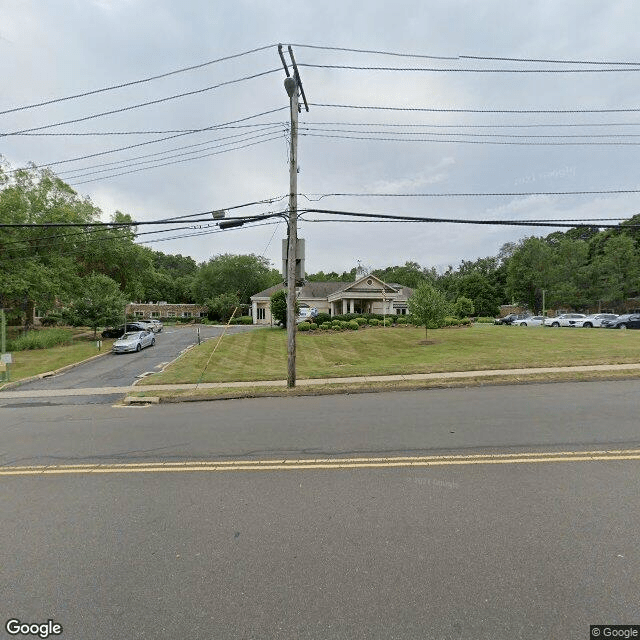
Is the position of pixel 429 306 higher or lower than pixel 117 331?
higher

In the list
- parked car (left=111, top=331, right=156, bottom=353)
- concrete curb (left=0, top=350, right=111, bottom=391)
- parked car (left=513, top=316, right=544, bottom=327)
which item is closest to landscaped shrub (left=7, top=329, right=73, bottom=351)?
parked car (left=111, top=331, right=156, bottom=353)

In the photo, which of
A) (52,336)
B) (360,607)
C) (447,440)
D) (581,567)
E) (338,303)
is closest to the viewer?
(360,607)

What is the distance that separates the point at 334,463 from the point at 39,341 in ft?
87.7

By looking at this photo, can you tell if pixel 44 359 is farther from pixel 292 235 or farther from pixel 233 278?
pixel 233 278

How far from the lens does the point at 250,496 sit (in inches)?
152

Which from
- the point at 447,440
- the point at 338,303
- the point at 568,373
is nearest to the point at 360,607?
the point at 447,440

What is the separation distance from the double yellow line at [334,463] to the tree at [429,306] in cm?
1859

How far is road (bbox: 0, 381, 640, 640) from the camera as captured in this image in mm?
2293

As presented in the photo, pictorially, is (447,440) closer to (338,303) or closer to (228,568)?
(228,568)

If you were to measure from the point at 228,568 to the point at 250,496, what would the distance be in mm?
1124

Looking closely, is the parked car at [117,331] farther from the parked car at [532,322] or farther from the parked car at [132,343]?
the parked car at [532,322]

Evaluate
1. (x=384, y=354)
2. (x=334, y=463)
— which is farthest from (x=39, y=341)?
(x=334, y=463)

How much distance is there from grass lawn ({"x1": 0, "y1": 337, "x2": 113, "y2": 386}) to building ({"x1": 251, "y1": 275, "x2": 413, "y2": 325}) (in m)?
22.3

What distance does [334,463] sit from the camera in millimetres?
4652
